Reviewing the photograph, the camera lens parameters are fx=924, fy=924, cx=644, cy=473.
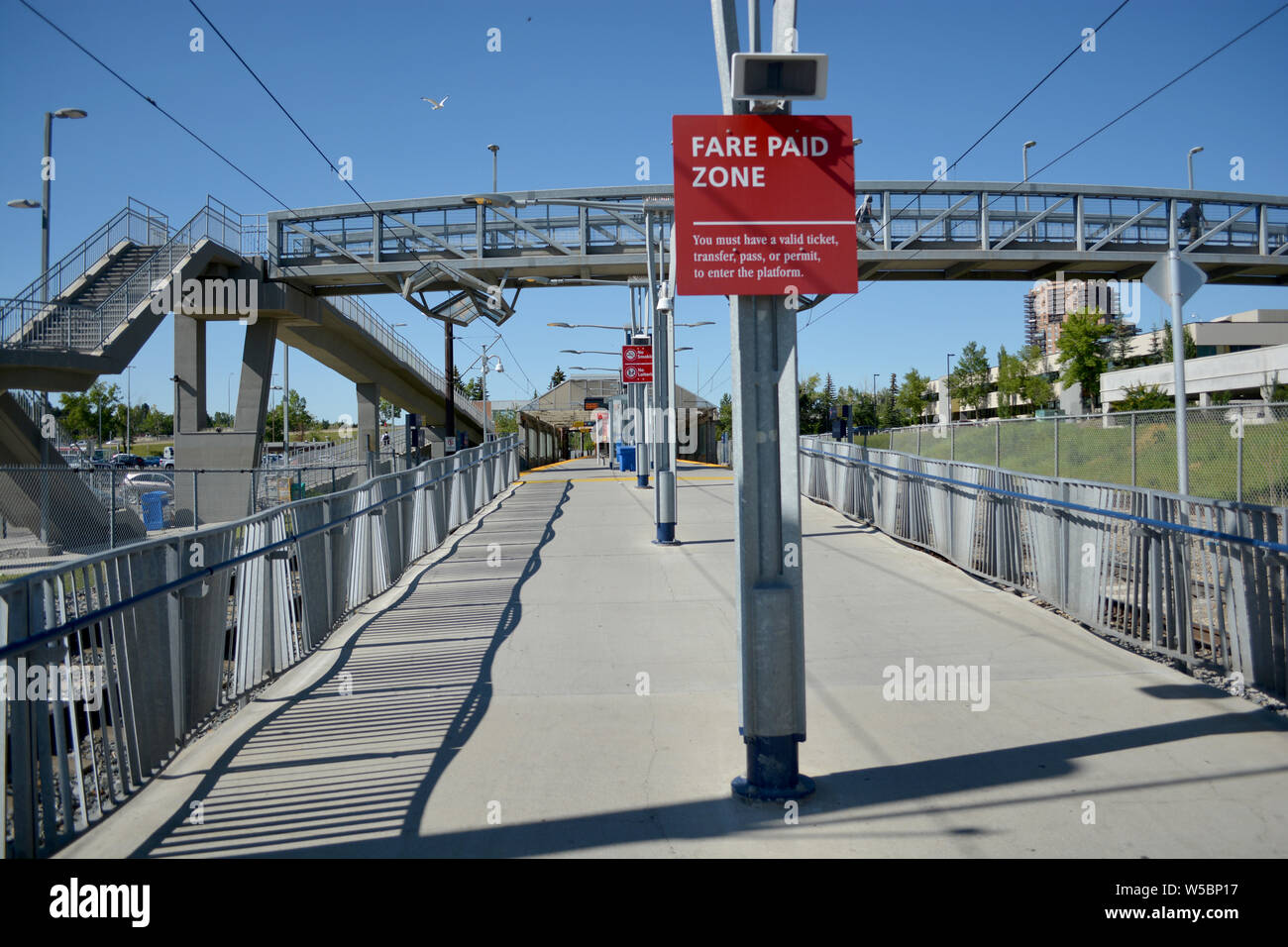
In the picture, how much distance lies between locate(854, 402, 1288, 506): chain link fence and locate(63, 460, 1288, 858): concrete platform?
887 centimetres

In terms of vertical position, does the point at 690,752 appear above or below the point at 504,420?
below

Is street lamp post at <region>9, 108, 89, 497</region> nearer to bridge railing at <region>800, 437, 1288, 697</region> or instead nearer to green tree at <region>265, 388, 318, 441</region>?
bridge railing at <region>800, 437, 1288, 697</region>

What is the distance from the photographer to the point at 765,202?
4832mm

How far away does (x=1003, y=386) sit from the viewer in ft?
218

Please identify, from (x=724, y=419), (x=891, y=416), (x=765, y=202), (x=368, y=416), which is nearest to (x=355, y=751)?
(x=765, y=202)

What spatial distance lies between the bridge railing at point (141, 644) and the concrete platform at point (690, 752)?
0.22 meters

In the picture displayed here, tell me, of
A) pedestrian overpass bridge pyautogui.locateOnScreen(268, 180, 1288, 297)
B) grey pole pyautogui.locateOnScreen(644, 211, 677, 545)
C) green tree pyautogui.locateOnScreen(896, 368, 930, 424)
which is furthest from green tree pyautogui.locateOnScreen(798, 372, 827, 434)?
grey pole pyautogui.locateOnScreen(644, 211, 677, 545)

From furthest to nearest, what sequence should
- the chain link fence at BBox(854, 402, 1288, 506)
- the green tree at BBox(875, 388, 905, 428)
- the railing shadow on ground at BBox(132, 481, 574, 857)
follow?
the green tree at BBox(875, 388, 905, 428) → the chain link fence at BBox(854, 402, 1288, 506) → the railing shadow on ground at BBox(132, 481, 574, 857)

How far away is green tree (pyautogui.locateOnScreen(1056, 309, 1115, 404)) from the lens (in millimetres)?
51031

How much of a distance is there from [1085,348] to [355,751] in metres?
53.1

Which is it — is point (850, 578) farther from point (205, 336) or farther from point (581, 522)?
point (205, 336)

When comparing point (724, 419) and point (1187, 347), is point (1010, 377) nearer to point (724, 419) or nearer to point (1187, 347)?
point (1187, 347)

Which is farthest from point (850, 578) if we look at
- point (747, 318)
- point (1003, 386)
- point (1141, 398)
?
point (1003, 386)

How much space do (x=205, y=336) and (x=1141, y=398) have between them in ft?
116
